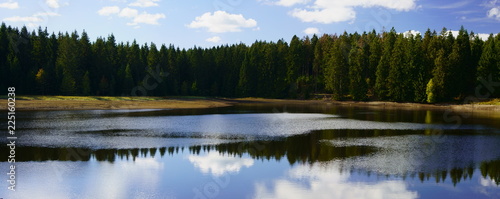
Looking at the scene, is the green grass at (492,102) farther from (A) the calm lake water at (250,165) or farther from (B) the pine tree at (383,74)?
(A) the calm lake water at (250,165)

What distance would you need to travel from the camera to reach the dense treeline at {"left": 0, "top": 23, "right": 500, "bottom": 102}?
9688cm

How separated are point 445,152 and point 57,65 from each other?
10307 cm

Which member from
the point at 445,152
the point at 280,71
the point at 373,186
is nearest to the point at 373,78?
the point at 280,71

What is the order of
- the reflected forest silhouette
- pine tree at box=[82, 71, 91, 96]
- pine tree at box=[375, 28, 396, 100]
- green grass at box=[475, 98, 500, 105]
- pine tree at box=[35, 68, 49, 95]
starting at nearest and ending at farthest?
the reflected forest silhouette
green grass at box=[475, 98, 500, 105]
pine tree at box=[35, 68, 49, 95]
pine tree at box=[82, 71, 91, 96]
pine tree at box=[375, 28, 396, 100]

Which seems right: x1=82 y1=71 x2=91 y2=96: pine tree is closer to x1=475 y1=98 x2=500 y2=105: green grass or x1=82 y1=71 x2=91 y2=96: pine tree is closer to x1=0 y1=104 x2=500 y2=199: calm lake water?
x1=0 y1=104 x2=500 y2=199: calm lake water

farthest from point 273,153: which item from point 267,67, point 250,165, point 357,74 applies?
point 267,67

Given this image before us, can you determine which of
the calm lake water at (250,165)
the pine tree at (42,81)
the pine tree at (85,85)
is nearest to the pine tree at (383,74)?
the calm lake water at (250,165)

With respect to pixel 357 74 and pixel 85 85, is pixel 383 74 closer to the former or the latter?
pixel 357 74

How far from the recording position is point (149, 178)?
19234 mm

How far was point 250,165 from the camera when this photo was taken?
74.6ft

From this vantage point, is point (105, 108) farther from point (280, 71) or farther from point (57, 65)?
point (280, 71)

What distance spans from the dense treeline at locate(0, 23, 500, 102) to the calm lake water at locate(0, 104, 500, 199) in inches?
2689

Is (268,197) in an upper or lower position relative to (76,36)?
lower

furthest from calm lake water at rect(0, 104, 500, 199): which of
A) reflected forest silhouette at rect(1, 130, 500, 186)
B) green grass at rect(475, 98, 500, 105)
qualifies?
green grass at rect(475, 98, 500, 105)
